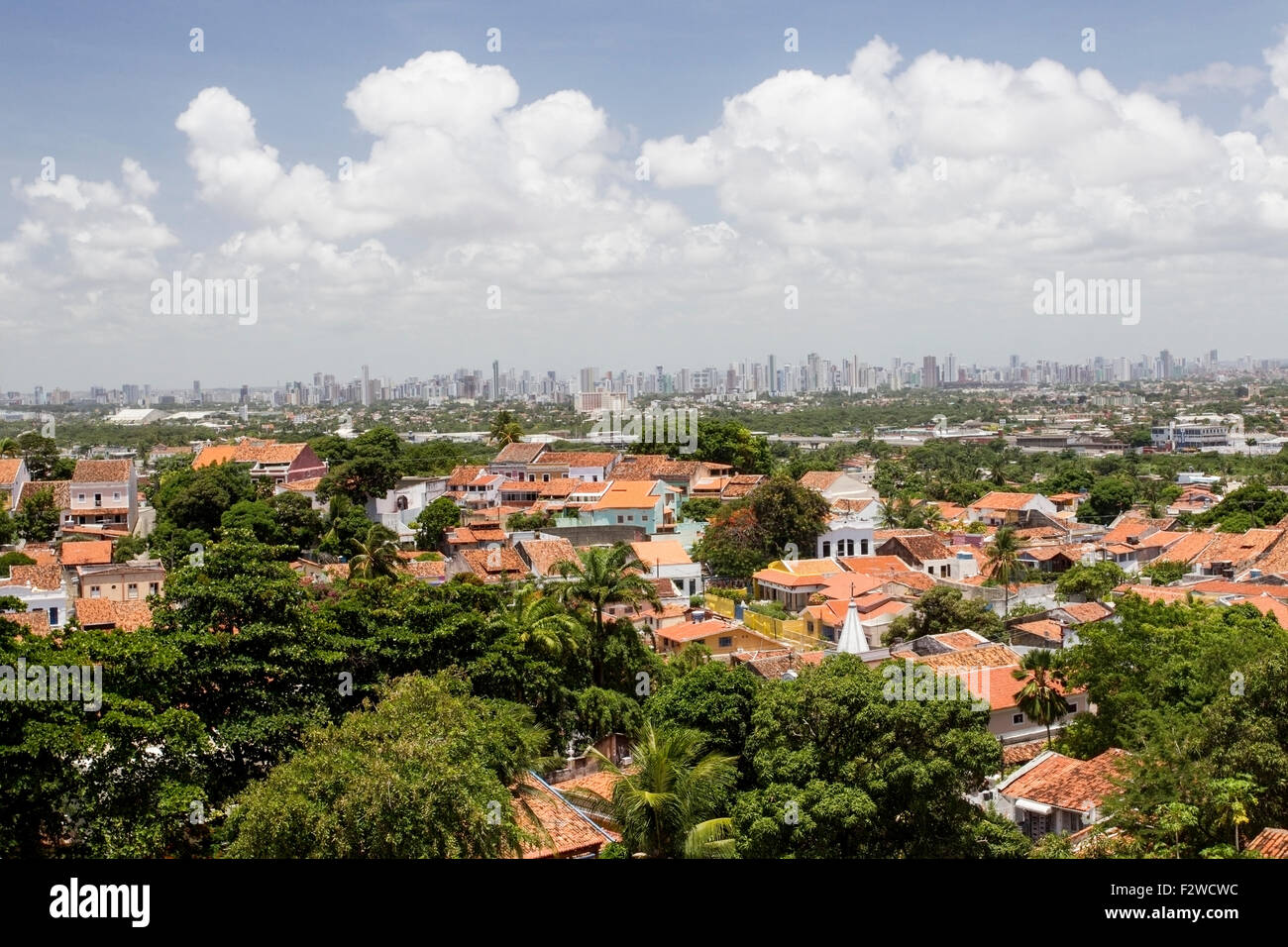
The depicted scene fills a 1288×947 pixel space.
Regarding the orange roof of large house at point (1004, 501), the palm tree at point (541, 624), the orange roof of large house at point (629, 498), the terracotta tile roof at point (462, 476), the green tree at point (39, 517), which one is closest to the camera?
the palm tree at point (541, 624)

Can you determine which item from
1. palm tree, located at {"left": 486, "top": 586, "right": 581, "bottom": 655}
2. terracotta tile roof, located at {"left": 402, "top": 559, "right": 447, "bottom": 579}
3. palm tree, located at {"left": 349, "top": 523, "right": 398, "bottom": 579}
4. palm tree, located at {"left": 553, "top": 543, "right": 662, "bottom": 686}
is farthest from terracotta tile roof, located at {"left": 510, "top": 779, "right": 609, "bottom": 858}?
terracotta tile roof, located at {"left": 402, "top": 559, "right": 447, "bottom": 579}

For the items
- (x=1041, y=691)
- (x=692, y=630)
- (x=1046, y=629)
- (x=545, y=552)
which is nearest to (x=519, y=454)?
(x=545, y=552)

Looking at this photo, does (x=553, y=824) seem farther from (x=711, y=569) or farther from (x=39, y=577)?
(x=711, y=569)

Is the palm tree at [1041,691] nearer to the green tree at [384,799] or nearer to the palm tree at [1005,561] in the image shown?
the green tree at [384,799]

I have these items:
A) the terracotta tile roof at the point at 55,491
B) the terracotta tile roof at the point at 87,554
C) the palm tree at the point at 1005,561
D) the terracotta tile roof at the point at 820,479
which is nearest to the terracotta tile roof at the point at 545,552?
the palm tree at the point at 1005,561

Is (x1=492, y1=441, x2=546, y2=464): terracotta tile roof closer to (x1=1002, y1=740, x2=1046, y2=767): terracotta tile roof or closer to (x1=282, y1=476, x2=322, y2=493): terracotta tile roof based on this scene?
(x1=282, y1=476, x2=322, y2=493): terracotta tile roof

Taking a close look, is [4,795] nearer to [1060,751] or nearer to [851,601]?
[1060,751]

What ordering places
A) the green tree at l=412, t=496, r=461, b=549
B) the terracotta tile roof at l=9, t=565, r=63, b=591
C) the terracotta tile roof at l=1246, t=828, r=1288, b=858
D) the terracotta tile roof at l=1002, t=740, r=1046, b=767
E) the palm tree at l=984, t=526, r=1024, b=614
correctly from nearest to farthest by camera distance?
the terracotta tile roof at l=1246, t=828, r=1288, b=858 → the terracotta tile roof at l=1002, t=740, r=1046, b=767 → the terracotta tile roof at l=9, t=565, r=63, b=591 → the palm tree at l=984, t=526, r=1024, b=614 → the green tree at l=412, t=496, r=461, b=549
